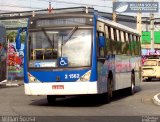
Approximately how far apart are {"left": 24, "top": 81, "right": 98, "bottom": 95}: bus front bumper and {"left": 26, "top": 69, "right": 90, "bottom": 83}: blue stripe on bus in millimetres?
133

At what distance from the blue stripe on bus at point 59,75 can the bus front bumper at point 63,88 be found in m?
0.13

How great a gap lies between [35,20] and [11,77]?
751 inches

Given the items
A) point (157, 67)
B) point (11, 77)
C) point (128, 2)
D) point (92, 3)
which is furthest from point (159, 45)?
point (11, 77)

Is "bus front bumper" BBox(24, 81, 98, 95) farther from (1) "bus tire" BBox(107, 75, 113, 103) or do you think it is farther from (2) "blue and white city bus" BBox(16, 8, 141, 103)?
(1) "bus tire" BBox(107, 75, 113, 103)

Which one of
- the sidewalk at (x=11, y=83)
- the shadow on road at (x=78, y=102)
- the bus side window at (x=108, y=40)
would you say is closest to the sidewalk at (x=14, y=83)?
the sidewalk at (x=11, y=83)

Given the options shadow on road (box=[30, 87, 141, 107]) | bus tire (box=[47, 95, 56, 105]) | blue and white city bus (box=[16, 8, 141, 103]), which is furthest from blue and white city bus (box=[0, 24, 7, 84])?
blue and white city bus (box=[16, 8, 141, 103])

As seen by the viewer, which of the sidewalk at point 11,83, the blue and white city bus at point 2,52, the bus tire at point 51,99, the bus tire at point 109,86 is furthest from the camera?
the sidewalk at point 11,83

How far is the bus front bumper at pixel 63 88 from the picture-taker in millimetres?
16891

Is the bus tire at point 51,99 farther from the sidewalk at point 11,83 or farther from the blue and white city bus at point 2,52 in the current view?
the sidewalk at point 11,83

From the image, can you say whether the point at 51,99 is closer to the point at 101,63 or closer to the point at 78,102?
the point at 78,102

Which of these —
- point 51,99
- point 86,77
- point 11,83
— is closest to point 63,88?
point 86,77

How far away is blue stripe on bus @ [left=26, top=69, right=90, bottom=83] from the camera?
16.9m

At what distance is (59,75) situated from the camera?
1703cm

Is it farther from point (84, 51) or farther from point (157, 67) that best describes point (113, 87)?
point (157, 67)
